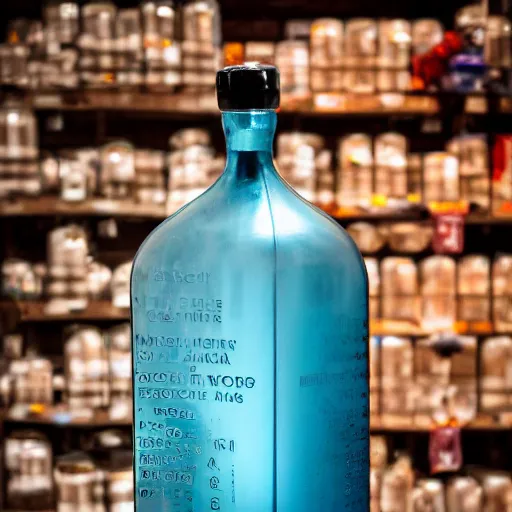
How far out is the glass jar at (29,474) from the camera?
3.40m

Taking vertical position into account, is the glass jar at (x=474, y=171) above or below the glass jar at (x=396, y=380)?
above

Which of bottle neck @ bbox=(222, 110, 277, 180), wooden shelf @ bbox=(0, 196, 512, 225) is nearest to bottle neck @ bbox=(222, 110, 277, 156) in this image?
bottle neck @ bbox=(222, 110, 277, 180)

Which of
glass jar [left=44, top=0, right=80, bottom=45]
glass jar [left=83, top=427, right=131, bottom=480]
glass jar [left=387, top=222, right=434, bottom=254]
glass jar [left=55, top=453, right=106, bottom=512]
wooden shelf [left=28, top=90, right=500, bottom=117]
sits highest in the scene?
glass jar [left=44, top=0, right=80, bottom=45]

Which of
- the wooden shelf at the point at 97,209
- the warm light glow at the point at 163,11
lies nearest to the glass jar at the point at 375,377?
the wooden shelf at the point at 97,209

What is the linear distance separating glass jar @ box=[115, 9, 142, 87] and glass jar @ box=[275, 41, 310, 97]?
1.63 ft

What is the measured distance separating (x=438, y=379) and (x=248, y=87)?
2.99 meters

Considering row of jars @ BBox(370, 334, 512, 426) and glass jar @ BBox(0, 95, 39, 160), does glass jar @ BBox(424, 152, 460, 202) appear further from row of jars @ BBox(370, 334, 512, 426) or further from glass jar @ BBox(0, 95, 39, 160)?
glass jar @ BBox(0, 95, 39, 160)

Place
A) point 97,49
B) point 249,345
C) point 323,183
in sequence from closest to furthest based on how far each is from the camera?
point 249,345 → point 97,49 → point 323,183

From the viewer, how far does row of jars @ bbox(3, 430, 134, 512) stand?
→ 3.32m

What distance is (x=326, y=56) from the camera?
334 centimetres

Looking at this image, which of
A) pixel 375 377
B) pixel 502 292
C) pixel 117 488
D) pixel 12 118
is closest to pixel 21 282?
pixel 12 118

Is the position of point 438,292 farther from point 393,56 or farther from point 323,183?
point 393,56

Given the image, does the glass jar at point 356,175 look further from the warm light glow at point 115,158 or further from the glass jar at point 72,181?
the glass jar at point 72,181

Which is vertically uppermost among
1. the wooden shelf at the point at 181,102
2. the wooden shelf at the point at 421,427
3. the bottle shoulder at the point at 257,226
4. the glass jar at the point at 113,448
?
the wooden shelf at the point at 181,102
